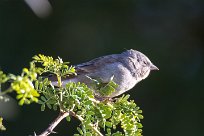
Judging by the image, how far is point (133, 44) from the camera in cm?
876

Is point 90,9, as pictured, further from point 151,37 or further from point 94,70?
point 94,70

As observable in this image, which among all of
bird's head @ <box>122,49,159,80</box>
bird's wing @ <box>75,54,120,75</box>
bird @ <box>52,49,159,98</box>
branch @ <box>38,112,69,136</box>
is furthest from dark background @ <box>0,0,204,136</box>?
branch @ <box>38,112,69,136</box>

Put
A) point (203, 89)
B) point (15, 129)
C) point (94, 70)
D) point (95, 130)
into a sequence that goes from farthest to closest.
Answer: point (203, 89), point (15, 129), point (94, 70), point (95, 130)

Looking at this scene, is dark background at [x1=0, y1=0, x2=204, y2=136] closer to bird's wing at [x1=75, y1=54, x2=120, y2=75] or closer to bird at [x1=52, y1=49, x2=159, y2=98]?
bird at [x1=52, y1=49, x2=159, y2=98]

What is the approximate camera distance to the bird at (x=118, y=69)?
4529mm

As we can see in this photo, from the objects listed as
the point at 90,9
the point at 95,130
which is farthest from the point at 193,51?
the point at 95,130

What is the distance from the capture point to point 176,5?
9703 mm

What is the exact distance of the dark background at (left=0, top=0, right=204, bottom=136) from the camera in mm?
8180

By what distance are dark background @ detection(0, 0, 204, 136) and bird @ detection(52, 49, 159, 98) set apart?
2975 mm

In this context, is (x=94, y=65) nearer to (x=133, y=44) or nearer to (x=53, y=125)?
(x=53, y=125)

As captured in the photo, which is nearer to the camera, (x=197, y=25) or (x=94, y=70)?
(x=94, y=70)

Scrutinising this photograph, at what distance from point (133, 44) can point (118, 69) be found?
13.1 feet

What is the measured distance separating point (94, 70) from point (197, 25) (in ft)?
16.3

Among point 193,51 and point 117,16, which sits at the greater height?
point 117,16
